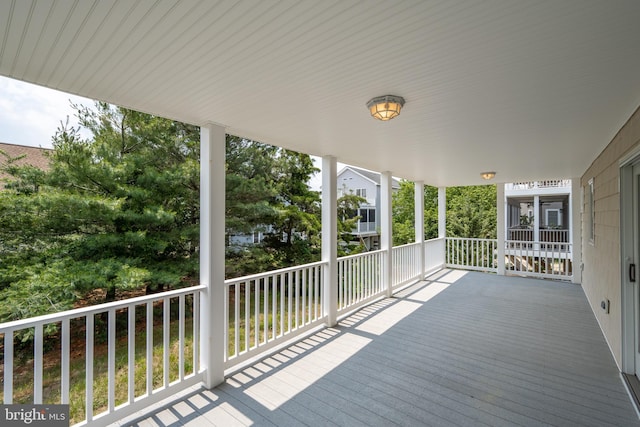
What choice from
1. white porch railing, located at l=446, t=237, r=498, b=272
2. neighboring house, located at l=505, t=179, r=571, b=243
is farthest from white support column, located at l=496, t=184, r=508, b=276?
neighboring house, located at l=505, t=179, r=571, b=243

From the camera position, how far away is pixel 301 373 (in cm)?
291

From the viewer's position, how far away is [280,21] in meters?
1.39

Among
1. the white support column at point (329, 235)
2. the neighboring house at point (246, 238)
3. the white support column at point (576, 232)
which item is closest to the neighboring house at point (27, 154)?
the neighboring house at point (246, 238)

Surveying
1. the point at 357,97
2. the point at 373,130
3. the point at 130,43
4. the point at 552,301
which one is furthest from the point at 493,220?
the point at 130,43

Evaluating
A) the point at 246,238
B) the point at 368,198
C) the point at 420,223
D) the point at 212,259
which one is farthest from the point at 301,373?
the point at 368,198

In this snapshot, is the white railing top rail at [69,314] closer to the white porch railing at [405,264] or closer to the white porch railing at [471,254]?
the white porch railing at [405,264]

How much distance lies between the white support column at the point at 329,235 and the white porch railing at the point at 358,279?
0.32m

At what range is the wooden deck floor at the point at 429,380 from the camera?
2285 millimetres

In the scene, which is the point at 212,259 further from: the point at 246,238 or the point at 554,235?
the point at 554,235

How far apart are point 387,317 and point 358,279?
0.81 m

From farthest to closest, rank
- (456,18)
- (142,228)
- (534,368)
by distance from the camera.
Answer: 1. (142,228)
2. (534,368)
3. (456,18)

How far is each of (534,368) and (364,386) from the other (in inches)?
72.3

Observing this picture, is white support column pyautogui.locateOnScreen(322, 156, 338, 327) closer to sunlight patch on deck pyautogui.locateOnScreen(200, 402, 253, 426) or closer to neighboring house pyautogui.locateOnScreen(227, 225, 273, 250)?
sunlight patch on deck pyautogui.locateOnScreen(200, 402, 253, 426)

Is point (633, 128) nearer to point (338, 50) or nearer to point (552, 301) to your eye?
point (338, 50)
